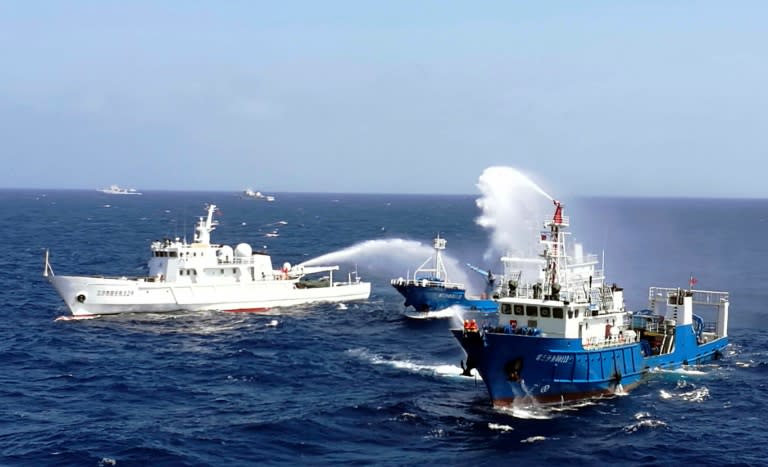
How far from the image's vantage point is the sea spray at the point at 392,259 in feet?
401

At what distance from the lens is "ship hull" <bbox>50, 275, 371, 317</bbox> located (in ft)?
268

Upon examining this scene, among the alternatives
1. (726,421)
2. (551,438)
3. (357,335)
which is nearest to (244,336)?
(357,335)

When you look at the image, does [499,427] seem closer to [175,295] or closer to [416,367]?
[416,367]

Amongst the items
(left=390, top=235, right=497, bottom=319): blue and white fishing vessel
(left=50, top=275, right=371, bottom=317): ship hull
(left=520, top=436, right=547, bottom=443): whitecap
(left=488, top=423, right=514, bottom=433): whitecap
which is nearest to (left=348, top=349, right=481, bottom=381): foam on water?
(left=488, top=423, right=514, bottom=433): whitecap

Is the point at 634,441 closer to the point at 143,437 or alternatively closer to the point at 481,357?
the point at 481,357

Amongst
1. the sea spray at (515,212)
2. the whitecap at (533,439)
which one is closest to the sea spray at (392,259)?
the sea spray at (515,212)

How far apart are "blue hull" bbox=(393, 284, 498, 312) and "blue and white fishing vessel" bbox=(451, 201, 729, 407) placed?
27.8 metres

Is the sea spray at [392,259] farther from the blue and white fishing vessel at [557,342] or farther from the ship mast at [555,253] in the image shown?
the ship mast at [555,253]

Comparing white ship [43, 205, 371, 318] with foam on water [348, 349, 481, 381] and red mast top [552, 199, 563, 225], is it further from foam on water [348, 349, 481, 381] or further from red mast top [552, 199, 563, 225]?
red mast top [552, 199, 563, 225]

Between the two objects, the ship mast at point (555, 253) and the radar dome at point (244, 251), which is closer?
the ship mast at point (555, 253)

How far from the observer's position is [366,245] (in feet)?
513

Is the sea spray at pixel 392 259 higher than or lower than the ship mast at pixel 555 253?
lower

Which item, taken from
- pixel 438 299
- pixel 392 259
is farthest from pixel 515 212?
pixel 392 259

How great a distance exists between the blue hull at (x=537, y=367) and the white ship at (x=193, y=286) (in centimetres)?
4282
